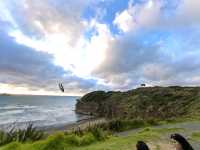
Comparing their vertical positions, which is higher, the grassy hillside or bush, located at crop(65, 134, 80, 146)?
the grassy hillside

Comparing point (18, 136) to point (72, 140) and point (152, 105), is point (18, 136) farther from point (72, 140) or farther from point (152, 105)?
point (152, 105)

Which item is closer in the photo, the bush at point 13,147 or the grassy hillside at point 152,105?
the bush at point 13,147

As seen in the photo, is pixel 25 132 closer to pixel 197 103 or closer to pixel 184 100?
pixel 197 103

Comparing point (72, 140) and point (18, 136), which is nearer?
point (72, 140)

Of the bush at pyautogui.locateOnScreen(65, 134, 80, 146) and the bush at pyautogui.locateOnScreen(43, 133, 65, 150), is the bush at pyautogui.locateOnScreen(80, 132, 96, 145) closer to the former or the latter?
the bush at pyautogui.locateOnScreen(65, 134, 80, 146)

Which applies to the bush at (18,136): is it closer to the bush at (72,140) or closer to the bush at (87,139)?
the bush at (72,140)

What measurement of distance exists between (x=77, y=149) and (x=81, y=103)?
84.6 metres

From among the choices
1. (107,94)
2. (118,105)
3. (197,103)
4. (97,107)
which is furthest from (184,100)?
(107,94)

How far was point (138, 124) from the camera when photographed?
3459 cm

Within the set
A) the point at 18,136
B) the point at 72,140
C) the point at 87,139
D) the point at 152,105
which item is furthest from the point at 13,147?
the point at 152,105

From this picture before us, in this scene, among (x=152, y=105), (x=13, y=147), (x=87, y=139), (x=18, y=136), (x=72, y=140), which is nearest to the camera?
(x=13, y=147)

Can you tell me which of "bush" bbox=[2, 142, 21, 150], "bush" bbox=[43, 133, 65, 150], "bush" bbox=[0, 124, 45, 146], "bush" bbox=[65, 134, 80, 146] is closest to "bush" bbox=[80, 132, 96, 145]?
"bush" bbox=[65, 134, 80, 146]

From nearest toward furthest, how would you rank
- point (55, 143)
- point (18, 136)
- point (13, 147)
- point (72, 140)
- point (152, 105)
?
1. point (13, 147)
2. point (55, 143)
3. point (72, 140)
4. point (18, 136)
5. point (152, 105)

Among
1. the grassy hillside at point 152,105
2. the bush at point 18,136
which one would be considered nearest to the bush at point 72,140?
the bush at point 18,136
